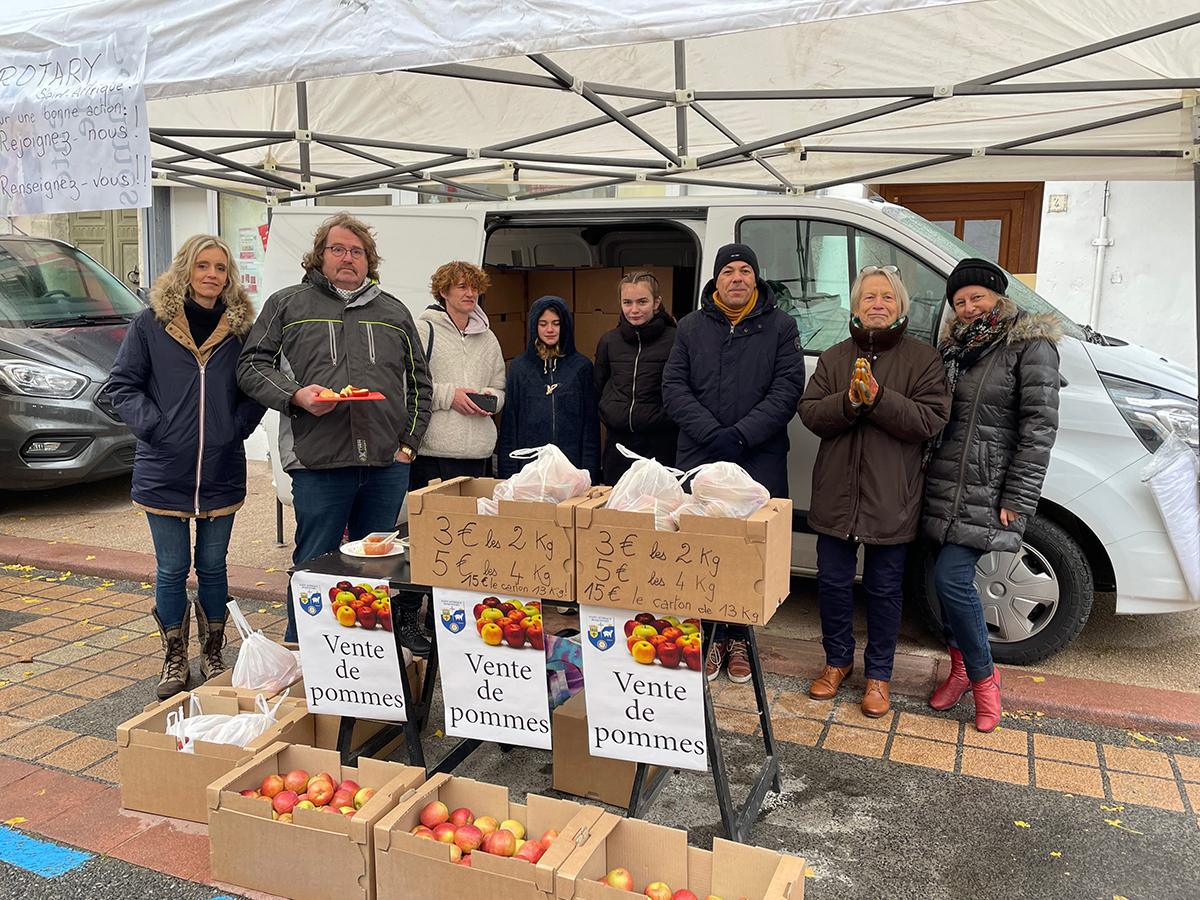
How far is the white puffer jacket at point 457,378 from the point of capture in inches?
181

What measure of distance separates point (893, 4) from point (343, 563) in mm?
2313

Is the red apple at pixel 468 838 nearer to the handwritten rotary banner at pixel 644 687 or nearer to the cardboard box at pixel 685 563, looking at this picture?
the handwritten rotary banner at pixel 644 687

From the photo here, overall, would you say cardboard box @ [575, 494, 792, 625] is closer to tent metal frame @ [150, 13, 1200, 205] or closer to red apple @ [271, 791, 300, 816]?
red apple @ [271, 791, 300, 816]

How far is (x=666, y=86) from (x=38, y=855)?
13.8 feet

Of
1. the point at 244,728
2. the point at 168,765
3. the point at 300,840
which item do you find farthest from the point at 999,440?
the point at 168,765

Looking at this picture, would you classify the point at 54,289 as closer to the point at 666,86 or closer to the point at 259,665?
the point at 666,86

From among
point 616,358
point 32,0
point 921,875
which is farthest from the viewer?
point 616,358

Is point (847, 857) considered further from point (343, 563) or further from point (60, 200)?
point (60, 200)

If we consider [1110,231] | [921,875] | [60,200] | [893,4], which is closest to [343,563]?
[60,200]

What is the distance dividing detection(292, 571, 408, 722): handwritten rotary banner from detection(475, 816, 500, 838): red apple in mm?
594

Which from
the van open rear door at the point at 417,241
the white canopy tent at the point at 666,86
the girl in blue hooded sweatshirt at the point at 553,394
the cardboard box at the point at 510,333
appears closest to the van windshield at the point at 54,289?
the white canopy tent at the point at 666,86

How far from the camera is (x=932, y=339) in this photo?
14.6 ft

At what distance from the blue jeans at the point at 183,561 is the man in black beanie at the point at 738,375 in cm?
204

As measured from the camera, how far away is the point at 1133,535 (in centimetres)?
413
